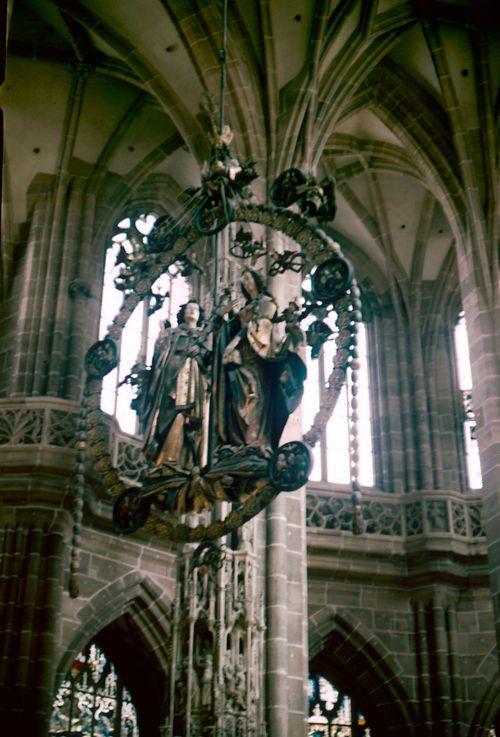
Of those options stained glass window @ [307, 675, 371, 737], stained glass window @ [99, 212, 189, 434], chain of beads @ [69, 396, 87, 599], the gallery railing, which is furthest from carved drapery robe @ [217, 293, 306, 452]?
stained glass window @ [307, 675, 371, 737]

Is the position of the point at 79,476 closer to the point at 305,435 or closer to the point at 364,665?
the point at 305,435

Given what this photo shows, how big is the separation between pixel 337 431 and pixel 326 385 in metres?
8.40

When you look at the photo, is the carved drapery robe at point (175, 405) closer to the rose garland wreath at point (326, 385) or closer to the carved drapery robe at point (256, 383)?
the carved drapery robe at point (256, 383)

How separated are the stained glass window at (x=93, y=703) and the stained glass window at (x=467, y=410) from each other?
237 inches

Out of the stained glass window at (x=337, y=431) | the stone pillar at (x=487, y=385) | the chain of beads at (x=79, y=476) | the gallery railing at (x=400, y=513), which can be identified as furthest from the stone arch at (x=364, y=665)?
the chain of beads at (x=79, y=476)

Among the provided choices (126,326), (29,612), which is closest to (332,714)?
(29,612)

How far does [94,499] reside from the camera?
1441cm

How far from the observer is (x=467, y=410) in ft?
60.0

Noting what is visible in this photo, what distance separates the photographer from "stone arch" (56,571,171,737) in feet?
48.5

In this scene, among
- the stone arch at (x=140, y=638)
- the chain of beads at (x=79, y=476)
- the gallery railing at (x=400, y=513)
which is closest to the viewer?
the chain of beads at (x=79, y=476)

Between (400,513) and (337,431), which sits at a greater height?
(337,431)

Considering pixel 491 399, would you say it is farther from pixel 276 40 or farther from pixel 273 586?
pixel 276 40

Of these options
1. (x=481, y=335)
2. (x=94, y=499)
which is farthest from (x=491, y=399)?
(x=94, y=499)

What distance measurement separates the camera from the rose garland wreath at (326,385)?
966 cm
